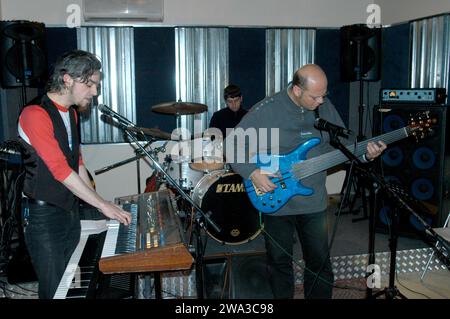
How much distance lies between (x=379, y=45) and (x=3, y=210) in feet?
16.9

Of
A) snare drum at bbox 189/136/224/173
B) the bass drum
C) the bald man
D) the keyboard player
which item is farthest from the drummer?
the keyboard player

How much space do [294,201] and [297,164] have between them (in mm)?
237

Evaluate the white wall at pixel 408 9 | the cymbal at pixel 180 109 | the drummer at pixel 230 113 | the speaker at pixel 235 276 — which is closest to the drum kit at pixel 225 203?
the speaker at pixel 235 276

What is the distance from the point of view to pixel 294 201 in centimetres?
287

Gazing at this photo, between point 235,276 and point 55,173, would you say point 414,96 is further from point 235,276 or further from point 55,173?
point 55,173

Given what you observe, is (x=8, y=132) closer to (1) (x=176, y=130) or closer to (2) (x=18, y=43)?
(2) (x=18, y=43)

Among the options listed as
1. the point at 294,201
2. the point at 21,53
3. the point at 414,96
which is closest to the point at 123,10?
the point at 21,53

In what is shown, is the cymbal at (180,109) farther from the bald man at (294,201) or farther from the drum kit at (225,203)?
the bald man at (294,201)

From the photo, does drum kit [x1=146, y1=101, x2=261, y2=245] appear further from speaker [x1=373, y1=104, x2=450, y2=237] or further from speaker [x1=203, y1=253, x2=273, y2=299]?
speaker [x1=373, y1=104, x2=450, y2=237]

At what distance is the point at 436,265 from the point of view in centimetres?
431

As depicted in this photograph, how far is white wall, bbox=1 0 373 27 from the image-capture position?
596 cm

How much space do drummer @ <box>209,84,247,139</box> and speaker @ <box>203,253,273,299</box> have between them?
225cm

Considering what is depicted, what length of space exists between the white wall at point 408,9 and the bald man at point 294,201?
3.57 m

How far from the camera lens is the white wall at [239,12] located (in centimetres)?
596
